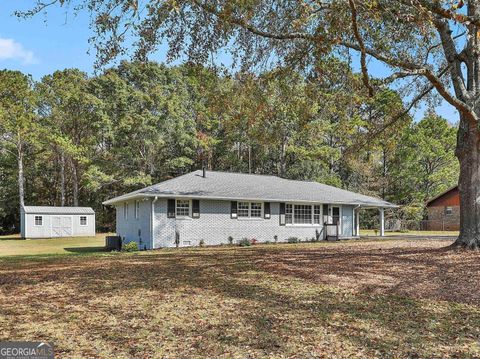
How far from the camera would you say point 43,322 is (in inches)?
218

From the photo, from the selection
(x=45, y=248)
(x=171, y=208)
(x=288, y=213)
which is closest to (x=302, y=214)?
(x=288, y=213)

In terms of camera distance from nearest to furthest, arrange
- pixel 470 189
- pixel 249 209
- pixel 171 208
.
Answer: pixel 470 189, pixel 171 208, pixel 249 209

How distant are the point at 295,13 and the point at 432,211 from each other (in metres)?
34.6

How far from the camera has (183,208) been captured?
20.3 meters

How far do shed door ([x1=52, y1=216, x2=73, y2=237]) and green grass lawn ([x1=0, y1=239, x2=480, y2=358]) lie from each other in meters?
26.1

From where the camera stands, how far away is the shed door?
113 feet

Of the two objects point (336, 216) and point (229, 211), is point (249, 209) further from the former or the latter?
point (336, 216)

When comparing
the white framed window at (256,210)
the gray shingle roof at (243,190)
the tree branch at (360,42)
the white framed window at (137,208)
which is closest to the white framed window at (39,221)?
the gray shingle roof at (243,190)

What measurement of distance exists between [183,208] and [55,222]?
62.4ft

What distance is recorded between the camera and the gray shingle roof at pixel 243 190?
2033 centimetres

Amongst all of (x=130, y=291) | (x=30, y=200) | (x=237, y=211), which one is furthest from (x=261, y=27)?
(x=30, y=200)

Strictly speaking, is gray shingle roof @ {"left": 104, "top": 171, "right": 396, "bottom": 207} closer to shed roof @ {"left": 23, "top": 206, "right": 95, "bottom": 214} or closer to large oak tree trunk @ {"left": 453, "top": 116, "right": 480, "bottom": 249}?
large oak tree trunk @ {"left": 453, "top": 116, "right": 480, "bottom": 249}

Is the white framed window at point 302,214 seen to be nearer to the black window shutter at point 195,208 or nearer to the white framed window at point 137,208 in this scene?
the black window shutter at point 195,208

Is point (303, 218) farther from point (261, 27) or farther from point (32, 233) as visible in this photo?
point (32, 233)
